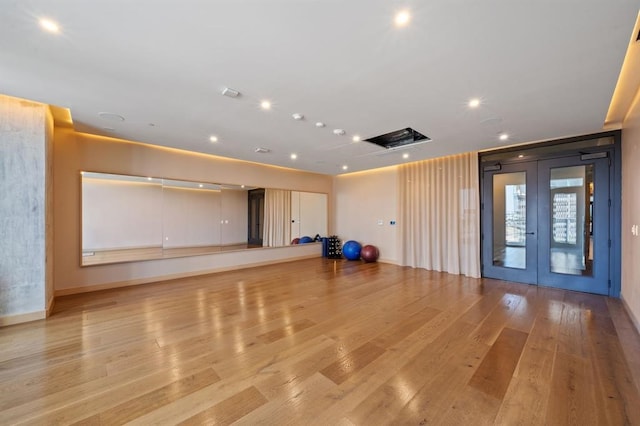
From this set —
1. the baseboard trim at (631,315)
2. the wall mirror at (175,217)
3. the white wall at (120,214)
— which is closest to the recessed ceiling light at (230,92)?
the wall mirror at (175,217)

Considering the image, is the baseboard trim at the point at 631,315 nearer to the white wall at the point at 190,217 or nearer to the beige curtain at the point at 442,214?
the beige curtain at the point at 442,214

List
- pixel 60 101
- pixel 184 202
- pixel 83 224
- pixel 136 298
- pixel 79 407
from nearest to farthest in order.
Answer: pixel 79 407 < pixel 60 101 < pixel 136 298 < pixel 83 224 < pixel 184 202

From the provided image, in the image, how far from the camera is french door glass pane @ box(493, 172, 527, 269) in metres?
5.41

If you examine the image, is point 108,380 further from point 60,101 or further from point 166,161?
point 166,161

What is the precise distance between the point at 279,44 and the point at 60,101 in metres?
3.24

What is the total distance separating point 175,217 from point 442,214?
21.5 ft

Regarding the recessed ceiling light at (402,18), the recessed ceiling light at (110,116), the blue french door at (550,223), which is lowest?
the blue french door at (550,223)

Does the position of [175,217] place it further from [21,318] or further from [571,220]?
[571,220]

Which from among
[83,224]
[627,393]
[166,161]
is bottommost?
[627,393]

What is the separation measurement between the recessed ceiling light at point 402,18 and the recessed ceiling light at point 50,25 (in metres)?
2.64

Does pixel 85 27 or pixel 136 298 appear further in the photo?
pixel 136 298

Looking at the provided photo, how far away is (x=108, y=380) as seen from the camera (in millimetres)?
2223

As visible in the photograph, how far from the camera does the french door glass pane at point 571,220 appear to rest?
472cm

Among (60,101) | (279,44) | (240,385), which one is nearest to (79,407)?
(240,385)
